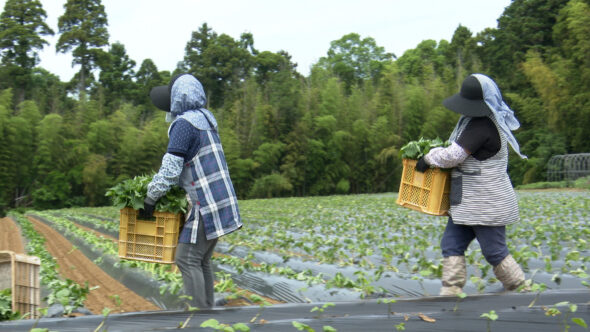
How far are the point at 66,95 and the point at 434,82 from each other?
24.0 meters

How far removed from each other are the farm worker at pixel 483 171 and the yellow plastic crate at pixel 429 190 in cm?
7

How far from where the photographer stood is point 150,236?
2.91m

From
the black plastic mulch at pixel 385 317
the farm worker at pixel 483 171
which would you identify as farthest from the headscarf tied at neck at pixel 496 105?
the black plastic mulch at pixel 385 317

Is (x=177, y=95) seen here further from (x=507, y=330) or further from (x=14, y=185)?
(x=14, y=185)

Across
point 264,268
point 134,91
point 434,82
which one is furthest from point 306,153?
point 264,268

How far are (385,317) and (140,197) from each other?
1489 millimetres

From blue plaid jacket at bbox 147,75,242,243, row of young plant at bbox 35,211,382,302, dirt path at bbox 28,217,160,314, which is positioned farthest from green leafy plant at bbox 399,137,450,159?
dirt path at bbox 28,217,160,314

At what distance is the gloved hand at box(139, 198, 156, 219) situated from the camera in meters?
2.82

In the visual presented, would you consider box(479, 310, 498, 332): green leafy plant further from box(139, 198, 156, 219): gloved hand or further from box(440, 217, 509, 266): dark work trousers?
box(139, 198, 156, 219): gloved hand

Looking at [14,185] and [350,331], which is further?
[14,185]

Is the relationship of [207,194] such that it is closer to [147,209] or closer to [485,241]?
[147,209]

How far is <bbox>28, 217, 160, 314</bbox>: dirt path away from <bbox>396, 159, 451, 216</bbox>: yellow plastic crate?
1766 millimetres

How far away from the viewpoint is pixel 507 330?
1.83 metres

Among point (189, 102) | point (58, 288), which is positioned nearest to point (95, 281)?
point (58, 288)
